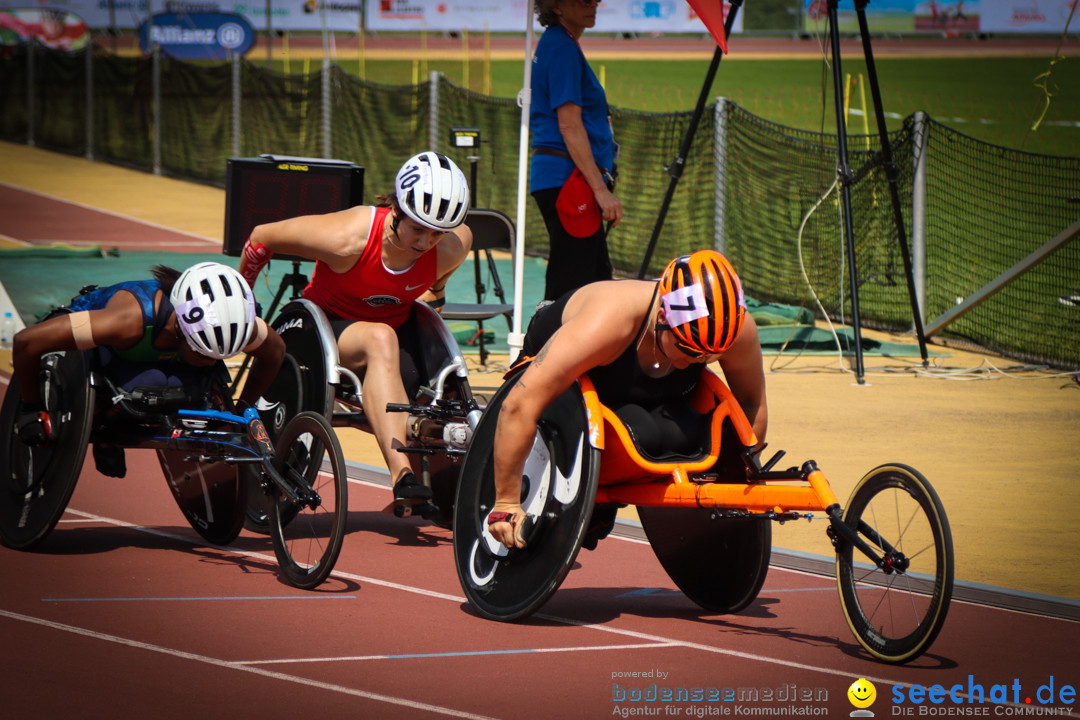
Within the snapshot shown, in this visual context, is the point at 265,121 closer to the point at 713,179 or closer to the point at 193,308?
the point at 713,179

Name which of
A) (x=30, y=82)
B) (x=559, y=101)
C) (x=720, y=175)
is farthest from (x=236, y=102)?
(x=559, y=101)

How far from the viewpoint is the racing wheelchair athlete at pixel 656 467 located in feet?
16.0

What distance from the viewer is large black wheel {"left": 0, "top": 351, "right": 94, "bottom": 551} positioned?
239 inches

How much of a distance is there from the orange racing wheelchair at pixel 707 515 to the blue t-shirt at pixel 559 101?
3109mm

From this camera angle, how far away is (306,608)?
18.2 feet

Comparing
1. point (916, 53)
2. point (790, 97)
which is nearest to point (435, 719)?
point (790, 97)

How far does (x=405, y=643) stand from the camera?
511cm

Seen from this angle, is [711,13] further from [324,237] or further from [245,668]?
[245,668]

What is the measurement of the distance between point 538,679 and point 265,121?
22.1 meters

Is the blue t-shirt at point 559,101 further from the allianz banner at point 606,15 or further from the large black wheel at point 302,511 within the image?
the allianz banner at point 606,15

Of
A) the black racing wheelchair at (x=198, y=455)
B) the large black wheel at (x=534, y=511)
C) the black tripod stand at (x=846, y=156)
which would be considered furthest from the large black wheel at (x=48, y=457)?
the black tripod stand at (x=846, y=156)

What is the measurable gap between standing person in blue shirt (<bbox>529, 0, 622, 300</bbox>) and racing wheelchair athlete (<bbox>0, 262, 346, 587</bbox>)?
2.34 metres

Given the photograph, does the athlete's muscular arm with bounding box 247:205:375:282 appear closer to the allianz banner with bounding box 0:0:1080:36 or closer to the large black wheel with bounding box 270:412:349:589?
the large black wheel with bounding box 270:412:349:589

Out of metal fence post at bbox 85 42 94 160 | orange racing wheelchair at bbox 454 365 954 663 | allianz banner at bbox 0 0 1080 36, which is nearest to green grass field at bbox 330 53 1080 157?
allianz banner at bbox 0 0 1080 36
